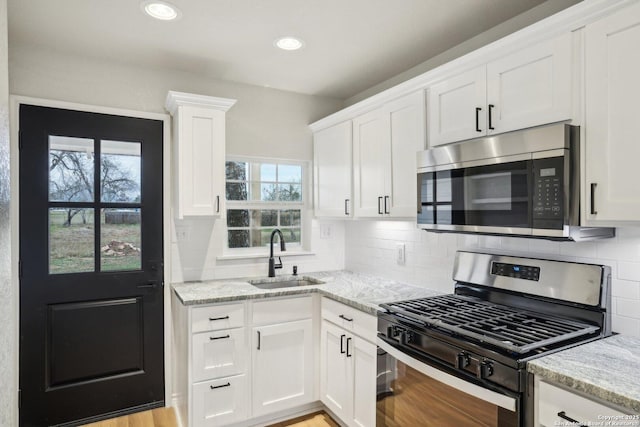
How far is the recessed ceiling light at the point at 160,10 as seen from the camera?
6.55 ft

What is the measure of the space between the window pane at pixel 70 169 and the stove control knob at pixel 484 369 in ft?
8.58

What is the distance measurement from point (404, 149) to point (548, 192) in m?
0.96

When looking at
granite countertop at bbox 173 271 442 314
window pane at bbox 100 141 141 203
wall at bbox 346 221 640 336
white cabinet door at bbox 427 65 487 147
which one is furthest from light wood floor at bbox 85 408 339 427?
white cabinet door at bbox 427 65 487 147

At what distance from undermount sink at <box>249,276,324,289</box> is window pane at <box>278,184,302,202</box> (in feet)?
2.38

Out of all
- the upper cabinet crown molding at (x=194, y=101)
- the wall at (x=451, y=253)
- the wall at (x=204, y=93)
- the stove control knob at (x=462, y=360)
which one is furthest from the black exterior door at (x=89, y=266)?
the stove control knob at (x=462, y=360)

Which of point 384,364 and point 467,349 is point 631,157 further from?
point 384,364

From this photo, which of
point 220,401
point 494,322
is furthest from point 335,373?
point 494,322

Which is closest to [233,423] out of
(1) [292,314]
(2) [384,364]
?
(1) [292,314]

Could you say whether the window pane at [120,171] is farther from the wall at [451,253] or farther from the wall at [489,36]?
the wall at [489,36]

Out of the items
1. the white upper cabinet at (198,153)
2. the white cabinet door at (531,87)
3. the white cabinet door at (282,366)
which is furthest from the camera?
the white upper cabinet at (198,153)

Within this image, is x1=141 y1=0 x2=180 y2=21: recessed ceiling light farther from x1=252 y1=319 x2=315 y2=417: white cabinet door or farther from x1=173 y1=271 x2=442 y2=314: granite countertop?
x1=252 y1=319 x2=315 y2=417: white cabinet door

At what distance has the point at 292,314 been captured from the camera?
8.80 ft

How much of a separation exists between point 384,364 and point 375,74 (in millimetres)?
2140

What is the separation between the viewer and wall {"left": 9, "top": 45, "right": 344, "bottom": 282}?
258cm
